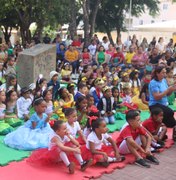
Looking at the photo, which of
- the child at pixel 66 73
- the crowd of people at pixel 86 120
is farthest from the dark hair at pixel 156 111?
the child at pixel 66 73

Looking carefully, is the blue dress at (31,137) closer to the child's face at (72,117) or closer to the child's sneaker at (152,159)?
the child's face at (72,117)

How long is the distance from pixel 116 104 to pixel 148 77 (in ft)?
7.30

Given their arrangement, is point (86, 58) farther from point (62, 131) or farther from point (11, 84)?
point (62, 131)

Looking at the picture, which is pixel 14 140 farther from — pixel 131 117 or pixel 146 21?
pixel 146 21

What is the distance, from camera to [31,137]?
252 inches

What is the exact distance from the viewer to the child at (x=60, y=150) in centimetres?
527

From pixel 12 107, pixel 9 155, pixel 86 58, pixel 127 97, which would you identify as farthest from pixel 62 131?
pixel 86 58

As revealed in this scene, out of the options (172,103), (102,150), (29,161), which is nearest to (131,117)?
(102,150)

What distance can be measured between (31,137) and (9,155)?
582mm

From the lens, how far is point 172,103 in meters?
10.5

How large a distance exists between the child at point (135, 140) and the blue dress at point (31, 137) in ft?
4.37

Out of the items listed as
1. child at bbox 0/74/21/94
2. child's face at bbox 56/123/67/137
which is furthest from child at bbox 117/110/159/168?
child at bbox 0/74/21/94

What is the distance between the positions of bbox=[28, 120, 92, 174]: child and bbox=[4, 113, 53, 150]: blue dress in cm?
68

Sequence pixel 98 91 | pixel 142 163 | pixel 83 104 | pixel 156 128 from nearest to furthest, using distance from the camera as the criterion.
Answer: pixel 142 163 → pixel 156 128 → pixel 83 104 → pixel 98 91
